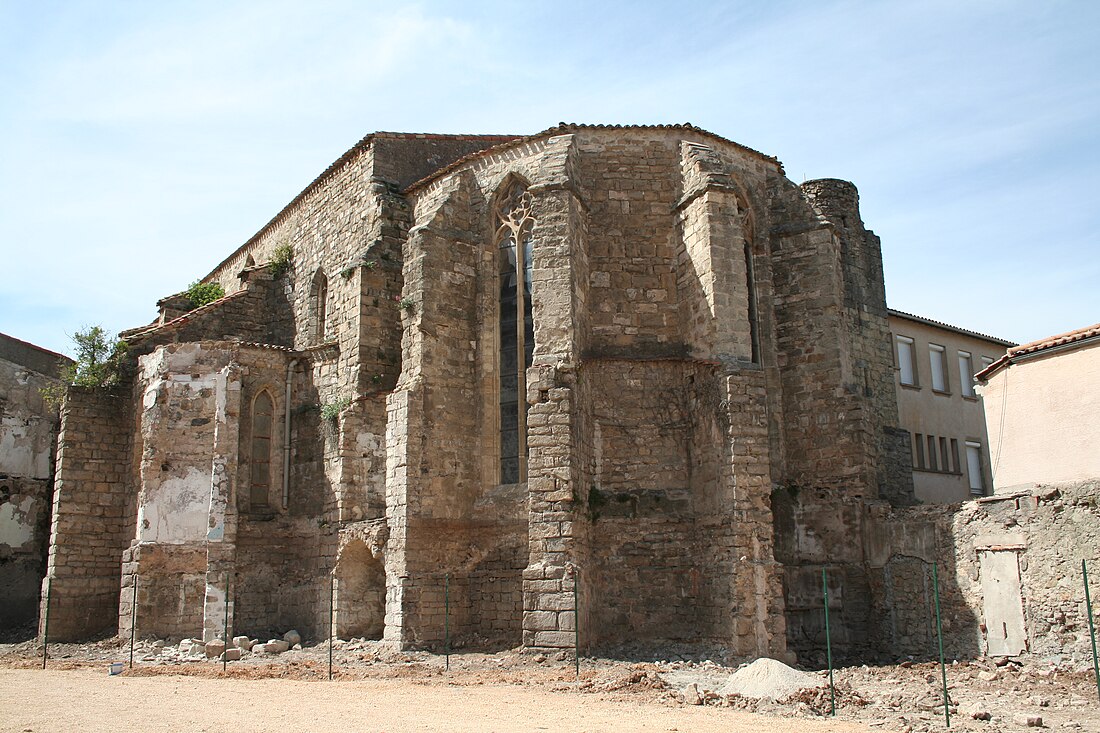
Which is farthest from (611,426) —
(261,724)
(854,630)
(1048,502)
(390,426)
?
(261,724)

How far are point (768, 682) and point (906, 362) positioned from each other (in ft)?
42.6

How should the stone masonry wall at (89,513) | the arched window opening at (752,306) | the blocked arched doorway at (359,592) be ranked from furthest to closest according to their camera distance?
the stone masonry wall at (89,513), the arched window opening at (752,306), the blocked arched doorway at (359,592)

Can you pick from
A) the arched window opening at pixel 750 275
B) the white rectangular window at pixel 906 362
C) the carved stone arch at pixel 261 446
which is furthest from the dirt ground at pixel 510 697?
the white rectangular window at pixel 906 362

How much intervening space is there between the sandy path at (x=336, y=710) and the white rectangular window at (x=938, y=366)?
1474 cm

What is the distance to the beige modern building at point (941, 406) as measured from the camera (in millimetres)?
22406

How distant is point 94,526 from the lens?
19688 millimetres

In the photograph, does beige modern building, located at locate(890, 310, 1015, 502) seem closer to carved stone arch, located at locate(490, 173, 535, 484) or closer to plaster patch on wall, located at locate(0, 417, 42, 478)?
carved stone arch, located at locate(490, 173, 535, 484)

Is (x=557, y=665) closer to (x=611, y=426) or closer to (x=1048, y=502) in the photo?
(x=611, y=426)

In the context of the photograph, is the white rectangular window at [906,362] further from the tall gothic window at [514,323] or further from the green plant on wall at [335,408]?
the green plant on wall at [335,408]

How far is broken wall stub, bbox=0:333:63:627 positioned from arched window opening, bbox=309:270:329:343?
6177mm

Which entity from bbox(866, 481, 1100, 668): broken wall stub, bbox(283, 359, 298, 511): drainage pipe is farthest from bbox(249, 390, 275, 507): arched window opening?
bbox(866, 481, 1100, 668): broken wall stub

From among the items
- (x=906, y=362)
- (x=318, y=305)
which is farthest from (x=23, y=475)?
(x=906, y=362)

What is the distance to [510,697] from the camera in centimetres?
1160

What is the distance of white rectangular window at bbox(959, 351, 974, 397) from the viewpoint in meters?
23.9
